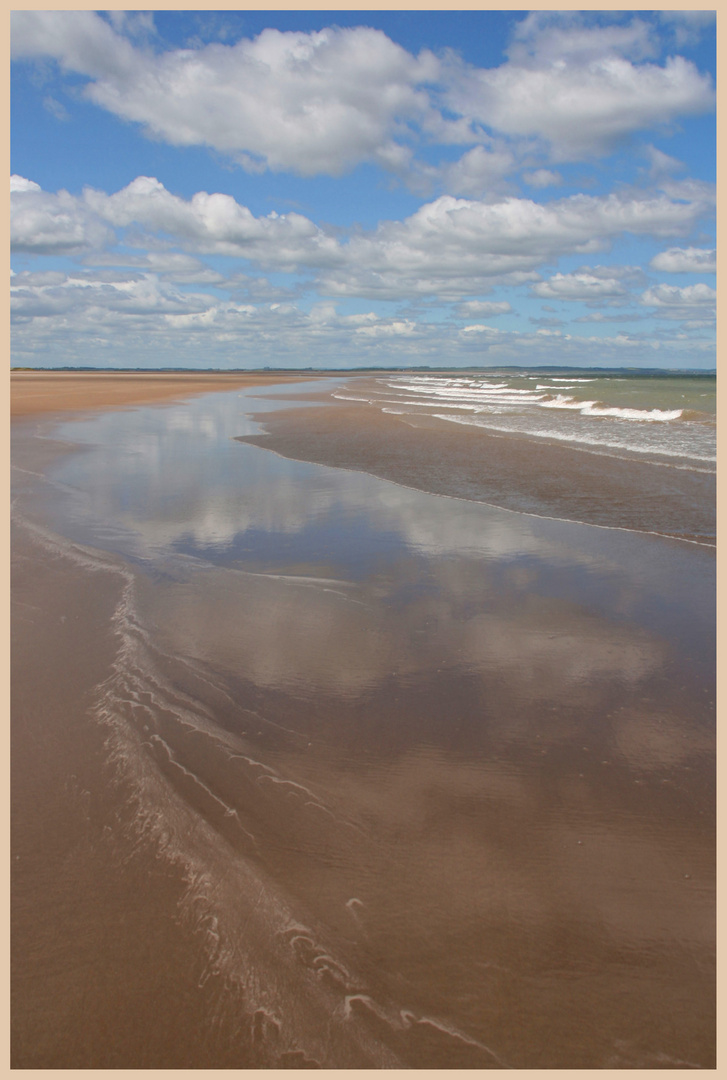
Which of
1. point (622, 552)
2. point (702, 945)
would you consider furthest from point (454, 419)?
point (702, 945)

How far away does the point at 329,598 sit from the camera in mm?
7613

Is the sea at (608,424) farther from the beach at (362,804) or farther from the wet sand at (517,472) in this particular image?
the beach at (362,804)

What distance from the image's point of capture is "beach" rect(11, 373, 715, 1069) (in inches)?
112

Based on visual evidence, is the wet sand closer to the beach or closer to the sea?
the sea

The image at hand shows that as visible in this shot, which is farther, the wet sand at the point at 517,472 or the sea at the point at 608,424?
the sea at the point at 608,424

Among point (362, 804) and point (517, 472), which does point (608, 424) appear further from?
point (362, 804)

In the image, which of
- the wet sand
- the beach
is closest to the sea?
the wet sand

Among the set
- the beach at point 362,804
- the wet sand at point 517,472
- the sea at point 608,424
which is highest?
the sea at point 608,424

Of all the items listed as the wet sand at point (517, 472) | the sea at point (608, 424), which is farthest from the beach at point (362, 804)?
the sea at point (608, 424)

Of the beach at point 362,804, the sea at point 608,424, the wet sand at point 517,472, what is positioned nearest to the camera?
the beach at point 362,804

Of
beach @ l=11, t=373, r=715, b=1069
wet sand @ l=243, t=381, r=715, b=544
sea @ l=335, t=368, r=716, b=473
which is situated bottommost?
beach @ l=11, t=373, r=715, b=1069

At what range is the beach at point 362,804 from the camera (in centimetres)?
285

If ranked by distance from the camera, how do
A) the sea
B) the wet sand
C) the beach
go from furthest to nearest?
the sea
the wet sand
the beach

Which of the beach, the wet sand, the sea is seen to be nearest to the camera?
the beach
